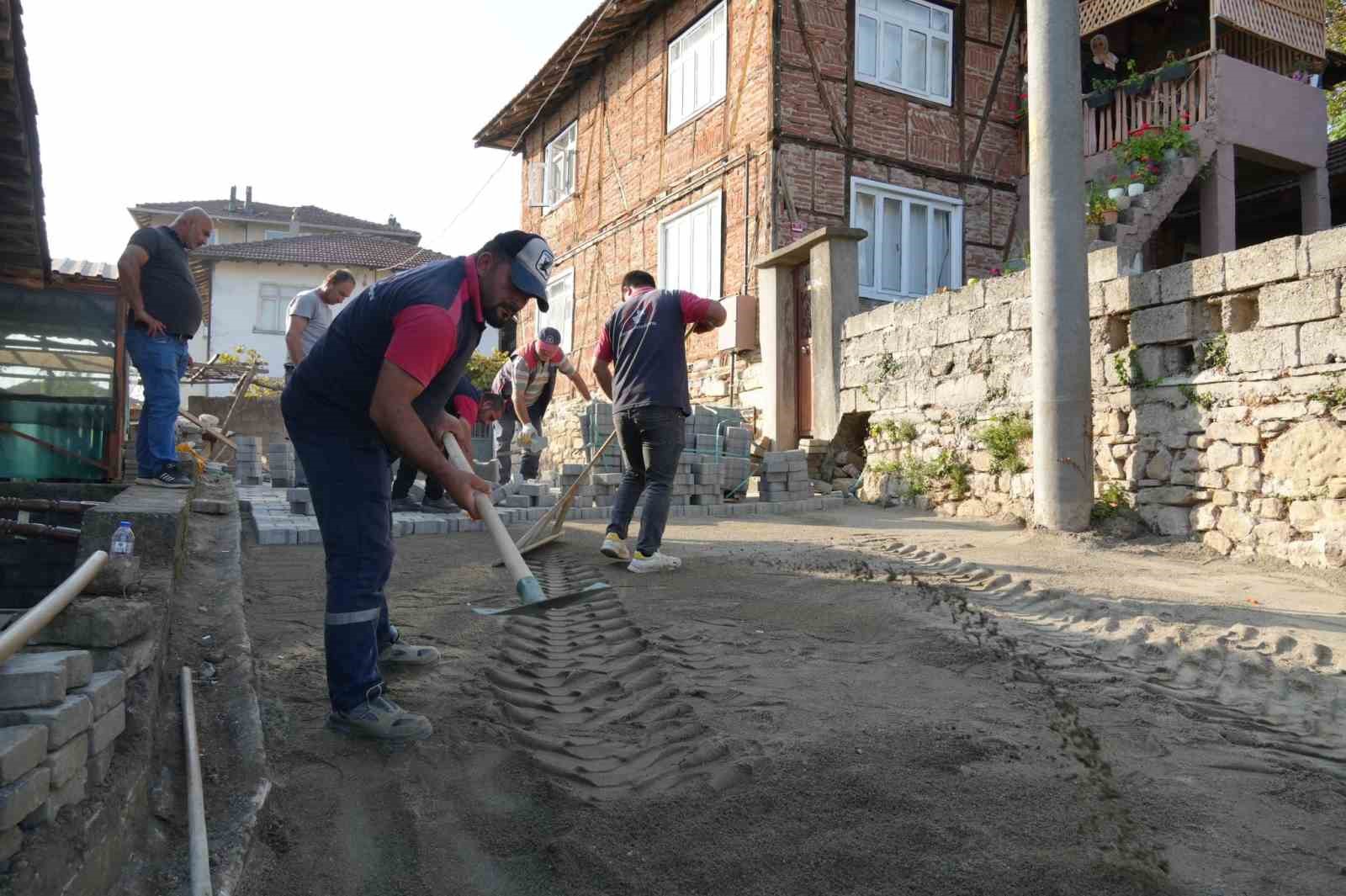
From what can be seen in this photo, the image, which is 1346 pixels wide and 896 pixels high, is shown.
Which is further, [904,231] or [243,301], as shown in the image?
[243,301]

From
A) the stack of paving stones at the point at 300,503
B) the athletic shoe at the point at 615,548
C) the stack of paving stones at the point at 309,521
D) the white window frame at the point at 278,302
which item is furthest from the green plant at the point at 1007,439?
the white window frame at the point at 278,302

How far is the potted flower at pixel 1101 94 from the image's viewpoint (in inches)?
479

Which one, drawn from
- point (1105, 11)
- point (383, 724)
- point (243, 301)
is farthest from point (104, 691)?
point (243, 301)

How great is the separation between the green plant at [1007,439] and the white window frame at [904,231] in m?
4.81

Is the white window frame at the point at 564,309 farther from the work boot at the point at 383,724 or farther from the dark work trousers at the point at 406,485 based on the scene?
the work boot at the point at 383,724

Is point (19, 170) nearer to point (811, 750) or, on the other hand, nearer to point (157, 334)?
point (157, 334)

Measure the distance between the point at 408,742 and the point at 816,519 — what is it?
19.6 feet

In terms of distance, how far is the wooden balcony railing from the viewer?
11469 millimetres

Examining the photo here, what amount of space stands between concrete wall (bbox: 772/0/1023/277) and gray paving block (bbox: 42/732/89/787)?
1075cm

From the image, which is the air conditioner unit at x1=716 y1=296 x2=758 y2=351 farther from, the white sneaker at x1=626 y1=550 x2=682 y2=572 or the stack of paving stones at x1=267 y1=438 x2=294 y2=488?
the white sneaker at x1=626 y1=550 x2=682 y2=572

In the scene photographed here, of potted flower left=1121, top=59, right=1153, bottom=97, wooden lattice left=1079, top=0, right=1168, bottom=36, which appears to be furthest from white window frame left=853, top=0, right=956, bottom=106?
potted flower left=1121, top=59, right=1153, bottom=97

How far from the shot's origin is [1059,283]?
6.79 metres

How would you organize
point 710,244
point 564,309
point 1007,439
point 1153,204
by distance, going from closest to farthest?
point 1007,439, point 1153,204, point 710,244, point 564,309

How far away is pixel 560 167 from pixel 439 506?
11.8m
